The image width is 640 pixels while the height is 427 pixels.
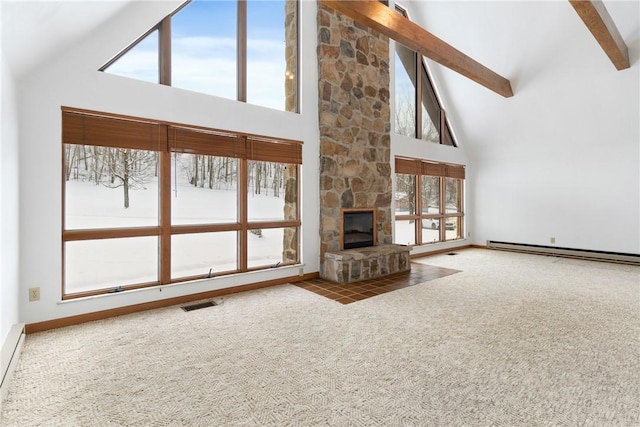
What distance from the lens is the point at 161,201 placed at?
3.67 m

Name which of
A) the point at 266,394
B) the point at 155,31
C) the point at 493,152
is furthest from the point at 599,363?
the point at 493,152

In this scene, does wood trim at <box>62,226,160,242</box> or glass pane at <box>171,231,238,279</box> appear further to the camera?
glass pane at <box>171,231,238,279</box>

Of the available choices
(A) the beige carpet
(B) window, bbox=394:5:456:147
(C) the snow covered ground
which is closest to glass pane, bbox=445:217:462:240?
(B) window, bbox=394:5:456:147

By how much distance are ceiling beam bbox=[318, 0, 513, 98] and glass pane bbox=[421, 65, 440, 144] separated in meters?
1.52

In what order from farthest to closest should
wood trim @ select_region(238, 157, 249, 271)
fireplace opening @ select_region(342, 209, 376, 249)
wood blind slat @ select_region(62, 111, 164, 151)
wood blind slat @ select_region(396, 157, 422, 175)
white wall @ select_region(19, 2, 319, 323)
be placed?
wood blind slat @ select_region(396, 157, 422, 175) < fireplace opening @ select_region(342, 209, 376, 249) < wood trim @ select_region(238, 157, 249, 271) < wood blind slat @ select_region(62, 111, 164, 151) < white wall @ select_region(19, 2, 319, 323)

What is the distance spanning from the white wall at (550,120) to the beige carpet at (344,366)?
3.27m

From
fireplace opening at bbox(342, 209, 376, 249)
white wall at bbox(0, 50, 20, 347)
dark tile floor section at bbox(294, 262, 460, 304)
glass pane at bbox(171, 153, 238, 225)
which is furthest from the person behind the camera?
fireplace opening at bbox(342, 209, 376, 249)

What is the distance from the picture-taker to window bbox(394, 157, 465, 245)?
21.6ft

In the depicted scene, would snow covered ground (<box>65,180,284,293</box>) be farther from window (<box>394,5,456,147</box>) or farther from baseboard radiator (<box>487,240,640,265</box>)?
baseboard radiator (<box>487,240,640,265</box>)

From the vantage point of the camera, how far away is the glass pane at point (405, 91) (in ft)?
21.5

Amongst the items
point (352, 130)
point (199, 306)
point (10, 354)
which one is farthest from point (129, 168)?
point (352, 130)

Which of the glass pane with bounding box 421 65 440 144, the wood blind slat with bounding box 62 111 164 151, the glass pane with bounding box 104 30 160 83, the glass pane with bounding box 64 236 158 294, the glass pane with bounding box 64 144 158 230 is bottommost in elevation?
the glass pane with bounding box 64 236 158 294

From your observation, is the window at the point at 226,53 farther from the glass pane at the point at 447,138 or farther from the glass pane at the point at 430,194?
the glass pane at the point at 447,138

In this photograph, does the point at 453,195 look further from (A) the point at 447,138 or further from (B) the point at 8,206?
(B) the point at 8,206
